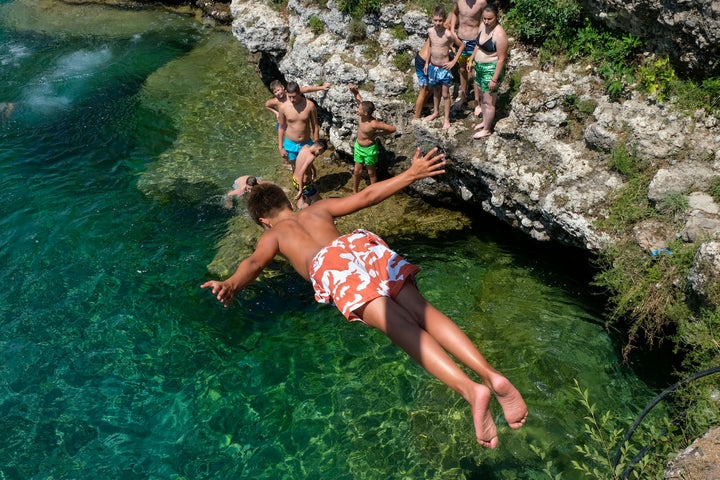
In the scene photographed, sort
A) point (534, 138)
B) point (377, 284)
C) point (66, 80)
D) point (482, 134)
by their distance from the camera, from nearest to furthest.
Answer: point (377, 284), point (534, 138), point (482, 134), point (66, 80)

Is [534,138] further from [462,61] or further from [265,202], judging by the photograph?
[265,202]

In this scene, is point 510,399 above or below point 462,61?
below

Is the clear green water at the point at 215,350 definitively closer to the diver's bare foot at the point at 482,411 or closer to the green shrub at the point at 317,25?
the diver's bare foot at the point at 482,411

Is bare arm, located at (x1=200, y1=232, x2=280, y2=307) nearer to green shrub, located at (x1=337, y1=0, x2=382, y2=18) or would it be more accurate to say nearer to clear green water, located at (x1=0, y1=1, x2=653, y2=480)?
clear green water, located at (x1=0, y1=1, x2=653, y2=480)

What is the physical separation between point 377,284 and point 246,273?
136cm

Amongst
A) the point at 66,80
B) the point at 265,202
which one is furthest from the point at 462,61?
the point at 66,80

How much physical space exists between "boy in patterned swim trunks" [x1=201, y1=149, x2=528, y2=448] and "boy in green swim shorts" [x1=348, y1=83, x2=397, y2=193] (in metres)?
3.36

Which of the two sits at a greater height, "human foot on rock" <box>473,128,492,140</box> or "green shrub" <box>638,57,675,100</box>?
"green shrub" <box>638,57,675,100</box>

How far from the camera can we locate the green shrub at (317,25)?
11086 millimetres

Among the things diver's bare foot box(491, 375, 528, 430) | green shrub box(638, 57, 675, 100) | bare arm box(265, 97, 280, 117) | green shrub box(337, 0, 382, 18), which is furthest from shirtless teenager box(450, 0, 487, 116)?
diver's bare foot box(491, 375, 528, 430)

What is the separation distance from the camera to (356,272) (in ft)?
17.4

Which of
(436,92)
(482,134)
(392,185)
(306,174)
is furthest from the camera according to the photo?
(306,174)

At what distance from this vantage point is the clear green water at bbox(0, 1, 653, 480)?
634 centimetres

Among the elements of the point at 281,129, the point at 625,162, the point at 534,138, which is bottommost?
the point at 281,129
